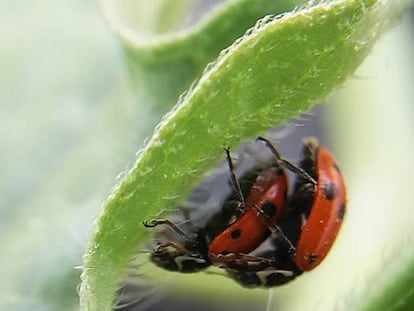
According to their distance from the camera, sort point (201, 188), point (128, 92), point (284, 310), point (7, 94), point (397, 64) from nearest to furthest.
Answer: point (201, 188) < point (284, 310) < point (128, 92) < point (7, 94) < point (397, 64)

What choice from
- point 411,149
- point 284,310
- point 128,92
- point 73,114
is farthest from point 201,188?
point 411,149

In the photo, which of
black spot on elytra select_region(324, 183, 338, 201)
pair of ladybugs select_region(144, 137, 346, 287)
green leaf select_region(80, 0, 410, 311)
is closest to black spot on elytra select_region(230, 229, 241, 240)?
pair of ladybugs select_region(144, 137, 346, 287)

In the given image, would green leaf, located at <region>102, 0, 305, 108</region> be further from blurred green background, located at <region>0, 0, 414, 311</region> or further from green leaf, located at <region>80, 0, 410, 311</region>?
green leaf, located at <region>80, 0, 410, 311</region>

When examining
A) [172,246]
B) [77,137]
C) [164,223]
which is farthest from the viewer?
[77,137]

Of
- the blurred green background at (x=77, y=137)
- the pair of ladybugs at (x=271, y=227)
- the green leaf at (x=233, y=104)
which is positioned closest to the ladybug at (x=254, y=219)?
the pair of ladybugs at (x=271, y=227)

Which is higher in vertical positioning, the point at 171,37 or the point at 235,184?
the point at 171,37

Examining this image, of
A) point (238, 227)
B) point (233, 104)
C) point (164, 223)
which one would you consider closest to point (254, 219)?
point (238, 227)

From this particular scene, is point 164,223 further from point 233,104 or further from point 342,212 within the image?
point 342,212

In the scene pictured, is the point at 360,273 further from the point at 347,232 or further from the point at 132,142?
the point at 132,142
